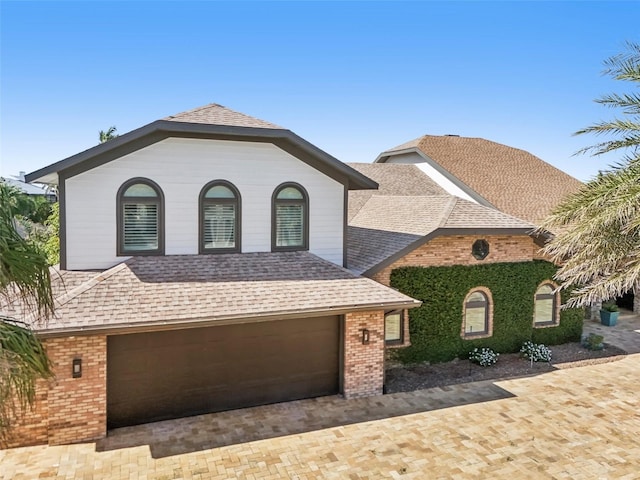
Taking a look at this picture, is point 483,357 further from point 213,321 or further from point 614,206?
point 213,321

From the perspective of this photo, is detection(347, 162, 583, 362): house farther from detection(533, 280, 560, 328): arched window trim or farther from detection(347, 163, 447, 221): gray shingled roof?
detection(347, 163, 447, 221): gray shingled roof

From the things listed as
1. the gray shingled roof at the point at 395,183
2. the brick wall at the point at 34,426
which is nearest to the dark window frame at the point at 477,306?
the gray shingled roof at the point at 395,183

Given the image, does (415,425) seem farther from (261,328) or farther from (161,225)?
(161,225)

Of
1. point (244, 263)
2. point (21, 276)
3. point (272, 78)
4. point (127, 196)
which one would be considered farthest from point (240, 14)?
point (21, 276)

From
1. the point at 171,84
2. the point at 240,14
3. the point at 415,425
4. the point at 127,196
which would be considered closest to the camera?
the point at 415,425

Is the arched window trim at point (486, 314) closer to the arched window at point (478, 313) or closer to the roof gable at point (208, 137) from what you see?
the arched window at point (478, 313)

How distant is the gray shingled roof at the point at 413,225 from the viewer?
13.6 metres

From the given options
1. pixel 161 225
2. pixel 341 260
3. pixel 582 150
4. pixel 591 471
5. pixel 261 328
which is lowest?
pixel 591 471

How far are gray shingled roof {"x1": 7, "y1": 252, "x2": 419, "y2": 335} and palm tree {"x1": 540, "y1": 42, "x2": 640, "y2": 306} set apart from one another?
4189 millimetres

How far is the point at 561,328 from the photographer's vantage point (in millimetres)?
15938

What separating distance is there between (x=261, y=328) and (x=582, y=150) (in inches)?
341

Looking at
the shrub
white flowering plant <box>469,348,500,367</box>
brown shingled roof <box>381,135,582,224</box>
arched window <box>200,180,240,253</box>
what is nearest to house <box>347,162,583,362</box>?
white flowering plant <box>469,348,500,367</box>

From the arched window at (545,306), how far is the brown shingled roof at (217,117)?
33.8 feet

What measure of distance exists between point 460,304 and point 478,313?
916mm
